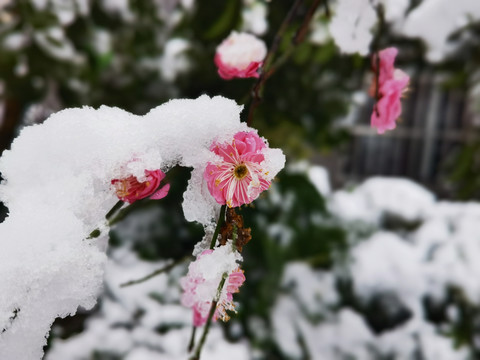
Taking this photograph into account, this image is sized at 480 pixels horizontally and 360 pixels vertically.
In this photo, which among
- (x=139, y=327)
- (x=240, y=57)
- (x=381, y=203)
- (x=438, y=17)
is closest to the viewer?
(x=240, y=57)

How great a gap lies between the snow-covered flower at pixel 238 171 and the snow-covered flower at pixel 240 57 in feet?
0.53

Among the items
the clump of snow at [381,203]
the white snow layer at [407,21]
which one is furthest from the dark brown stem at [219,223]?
the clump of snow at [381,203]

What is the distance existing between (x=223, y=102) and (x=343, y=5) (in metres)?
0.32

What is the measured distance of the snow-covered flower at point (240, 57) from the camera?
502 mm

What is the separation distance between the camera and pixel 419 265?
80.6 inches

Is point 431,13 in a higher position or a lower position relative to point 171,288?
higher

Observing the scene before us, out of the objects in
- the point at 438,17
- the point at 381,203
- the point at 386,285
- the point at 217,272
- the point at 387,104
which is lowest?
the point at 217,272

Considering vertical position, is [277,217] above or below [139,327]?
above

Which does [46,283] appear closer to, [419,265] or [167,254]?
[167,254]

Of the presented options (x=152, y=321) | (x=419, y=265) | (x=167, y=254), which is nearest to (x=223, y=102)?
(x=152, y=321)

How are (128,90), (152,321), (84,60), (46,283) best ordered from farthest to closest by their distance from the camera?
(128,90)
(84,60)
(152,321)
(46,283)

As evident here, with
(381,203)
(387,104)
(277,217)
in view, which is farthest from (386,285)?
(387,104)

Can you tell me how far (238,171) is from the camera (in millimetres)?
371

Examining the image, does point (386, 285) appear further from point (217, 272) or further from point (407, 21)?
point (217, 272)
